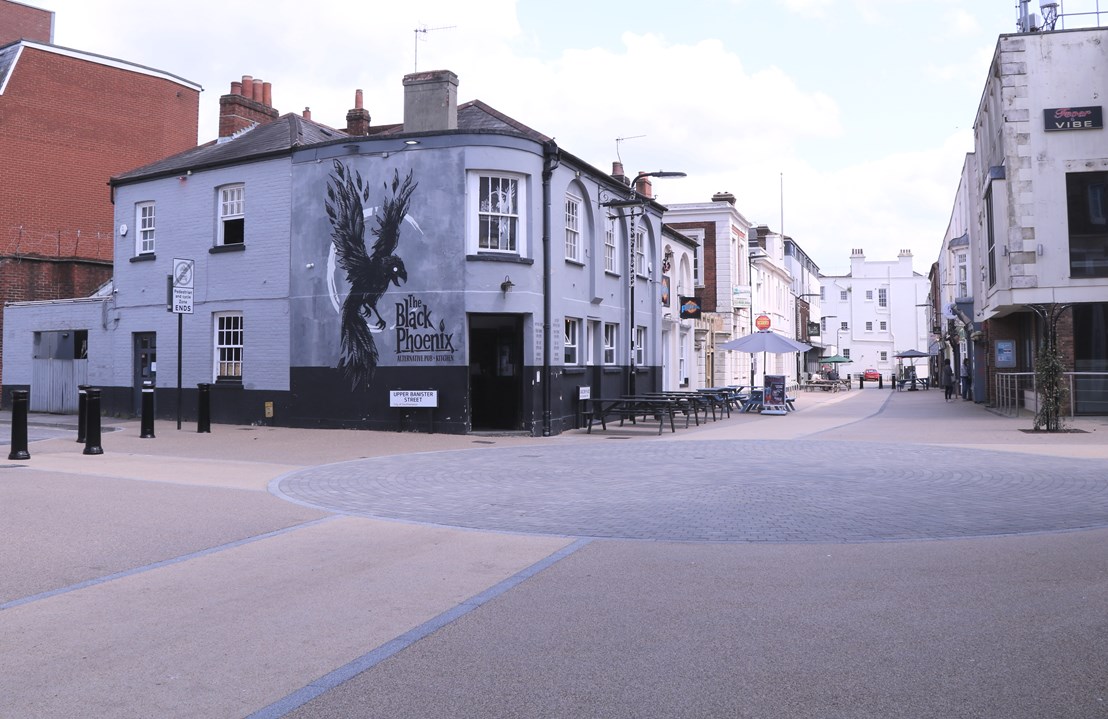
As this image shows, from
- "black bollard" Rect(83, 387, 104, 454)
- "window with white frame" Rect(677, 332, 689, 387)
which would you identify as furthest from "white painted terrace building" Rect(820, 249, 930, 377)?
"black bollard" Rect(83, 387, 104, 454)

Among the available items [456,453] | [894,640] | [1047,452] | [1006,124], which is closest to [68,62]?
[456,453]

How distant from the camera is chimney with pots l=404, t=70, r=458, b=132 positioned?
798 inches

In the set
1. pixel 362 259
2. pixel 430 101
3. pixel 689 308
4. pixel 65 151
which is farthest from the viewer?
pixel 689 308

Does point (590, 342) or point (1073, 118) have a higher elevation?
point (1073, 118)

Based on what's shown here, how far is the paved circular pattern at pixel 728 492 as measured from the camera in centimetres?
849

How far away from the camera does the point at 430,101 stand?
20.4 meters

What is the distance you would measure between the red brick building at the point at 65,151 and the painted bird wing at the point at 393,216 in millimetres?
14069

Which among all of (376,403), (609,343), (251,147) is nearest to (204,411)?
(376,403)

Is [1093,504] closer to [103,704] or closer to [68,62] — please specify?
[103,704]

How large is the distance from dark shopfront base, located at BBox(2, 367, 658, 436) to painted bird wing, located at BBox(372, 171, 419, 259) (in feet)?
8.81

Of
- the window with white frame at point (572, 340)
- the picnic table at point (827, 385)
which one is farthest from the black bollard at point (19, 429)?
the picnic table at point (827, 385)

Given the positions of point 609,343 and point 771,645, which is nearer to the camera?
point 771,645

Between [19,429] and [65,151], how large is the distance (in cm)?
2044

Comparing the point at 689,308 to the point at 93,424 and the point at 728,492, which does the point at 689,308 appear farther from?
the point at 728,492
